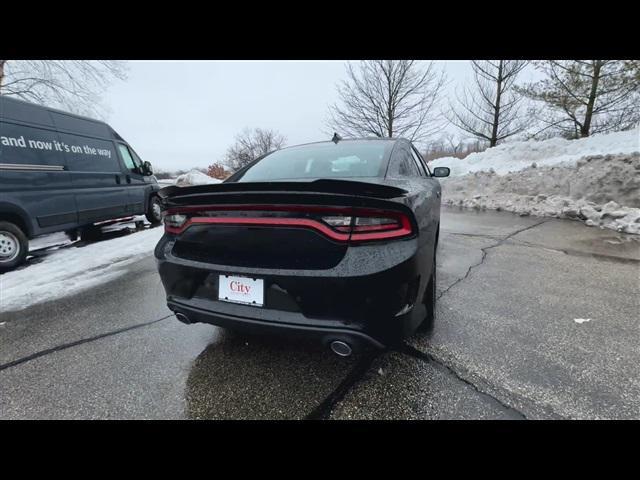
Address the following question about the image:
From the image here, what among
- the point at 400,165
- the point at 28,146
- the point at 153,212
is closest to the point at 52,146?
the point at 28,146

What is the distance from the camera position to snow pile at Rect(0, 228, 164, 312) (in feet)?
11.2

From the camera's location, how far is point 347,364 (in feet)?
A: 6.49

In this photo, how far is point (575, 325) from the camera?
2.38 meters

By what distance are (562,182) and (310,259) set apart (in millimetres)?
9238

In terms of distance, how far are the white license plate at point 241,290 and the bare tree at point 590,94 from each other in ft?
51.7

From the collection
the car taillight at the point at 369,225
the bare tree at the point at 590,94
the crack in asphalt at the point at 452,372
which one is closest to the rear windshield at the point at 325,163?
the car taillight at the point at 369,225

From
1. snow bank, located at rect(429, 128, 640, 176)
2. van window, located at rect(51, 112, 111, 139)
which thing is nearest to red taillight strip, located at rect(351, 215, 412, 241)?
van window, located at rect(51, 112, 111, 139)

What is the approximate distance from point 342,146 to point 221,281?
168 centimetres

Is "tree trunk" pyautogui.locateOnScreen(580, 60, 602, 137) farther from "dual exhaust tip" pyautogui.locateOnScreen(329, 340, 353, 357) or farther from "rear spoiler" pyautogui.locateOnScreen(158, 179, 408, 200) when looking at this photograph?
"dual exhaust tip" pyautogui.locateOnScreen(329, 340, 353, 357)

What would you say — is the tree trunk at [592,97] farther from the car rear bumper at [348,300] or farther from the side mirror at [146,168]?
the side mirror at [146,168]

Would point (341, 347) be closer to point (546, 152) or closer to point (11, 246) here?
point (11, 246)

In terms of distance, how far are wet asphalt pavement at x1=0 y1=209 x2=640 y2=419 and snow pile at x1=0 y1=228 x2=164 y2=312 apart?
45 centimetres

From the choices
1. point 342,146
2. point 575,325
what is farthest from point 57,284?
point 575,325
